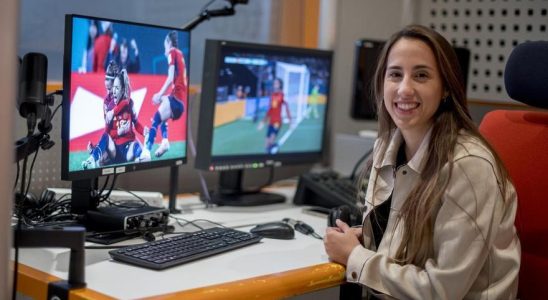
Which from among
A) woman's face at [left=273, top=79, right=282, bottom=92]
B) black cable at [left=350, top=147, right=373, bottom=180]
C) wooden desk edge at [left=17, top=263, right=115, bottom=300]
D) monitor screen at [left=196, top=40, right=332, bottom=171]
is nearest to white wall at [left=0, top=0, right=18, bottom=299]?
wooden desk edge at [left=17, top=263, right=115, bottom=300]

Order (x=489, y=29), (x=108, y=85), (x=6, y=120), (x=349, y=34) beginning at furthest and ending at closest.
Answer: (x=349, y=34) < (x=489, y=29) < (x=108, y=85) < (x=6, y=120)

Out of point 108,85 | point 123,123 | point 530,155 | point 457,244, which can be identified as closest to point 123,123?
point 123,123

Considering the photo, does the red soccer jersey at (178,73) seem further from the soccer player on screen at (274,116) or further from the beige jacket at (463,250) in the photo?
the beige jacket at (463,250)

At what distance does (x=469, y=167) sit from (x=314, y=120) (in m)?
1.07

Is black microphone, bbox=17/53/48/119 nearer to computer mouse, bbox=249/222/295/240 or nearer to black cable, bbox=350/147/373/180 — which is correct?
computer mouse, bbox=249/222/295/240

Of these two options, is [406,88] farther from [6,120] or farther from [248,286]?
[6,120]

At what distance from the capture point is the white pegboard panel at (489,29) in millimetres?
2473

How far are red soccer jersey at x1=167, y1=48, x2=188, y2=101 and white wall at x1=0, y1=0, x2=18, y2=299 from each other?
30.7 inches

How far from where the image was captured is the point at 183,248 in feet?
5.55

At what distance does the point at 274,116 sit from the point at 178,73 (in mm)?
496

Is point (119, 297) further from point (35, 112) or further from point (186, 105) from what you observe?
point (186, 105)

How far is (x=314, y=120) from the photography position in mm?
2633

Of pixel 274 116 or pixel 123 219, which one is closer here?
pixel 123 219

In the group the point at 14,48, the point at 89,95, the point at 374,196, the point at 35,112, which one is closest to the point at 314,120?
the point at 374,196
